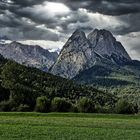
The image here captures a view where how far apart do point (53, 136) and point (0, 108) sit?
133 m

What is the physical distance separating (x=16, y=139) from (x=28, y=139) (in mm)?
1692

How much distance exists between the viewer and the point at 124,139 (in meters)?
61.8

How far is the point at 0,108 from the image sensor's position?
627ft

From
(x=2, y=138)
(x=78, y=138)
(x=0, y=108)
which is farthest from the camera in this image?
(x=0, y=108)

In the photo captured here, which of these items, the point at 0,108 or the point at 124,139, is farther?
the point at 0,108

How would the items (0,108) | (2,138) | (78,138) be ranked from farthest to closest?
(0,108)
(78,138)
(2,138)

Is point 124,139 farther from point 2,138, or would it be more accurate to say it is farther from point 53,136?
point 2,138

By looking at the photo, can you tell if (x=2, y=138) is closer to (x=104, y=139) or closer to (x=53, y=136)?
(x=53, y=136)

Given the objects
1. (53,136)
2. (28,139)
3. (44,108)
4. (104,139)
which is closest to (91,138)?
(104,139)

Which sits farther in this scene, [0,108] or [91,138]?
[0,108]

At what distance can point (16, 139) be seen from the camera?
56844 millimetres

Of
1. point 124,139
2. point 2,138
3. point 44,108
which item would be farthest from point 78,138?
point 44,108

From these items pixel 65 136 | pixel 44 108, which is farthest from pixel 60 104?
pixel 65 136

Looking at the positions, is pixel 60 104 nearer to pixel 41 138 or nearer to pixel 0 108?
pixel 0 108
